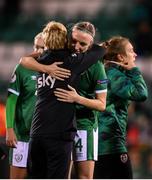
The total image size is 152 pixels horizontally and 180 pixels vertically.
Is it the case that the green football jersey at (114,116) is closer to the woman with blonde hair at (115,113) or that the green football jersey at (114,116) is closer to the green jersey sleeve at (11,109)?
the woman with blonde hair at (115,113)

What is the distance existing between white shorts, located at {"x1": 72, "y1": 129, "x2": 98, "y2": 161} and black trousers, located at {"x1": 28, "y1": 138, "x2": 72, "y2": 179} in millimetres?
401

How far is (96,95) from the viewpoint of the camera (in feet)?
17.5

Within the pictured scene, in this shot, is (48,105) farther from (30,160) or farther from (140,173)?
(140,173)

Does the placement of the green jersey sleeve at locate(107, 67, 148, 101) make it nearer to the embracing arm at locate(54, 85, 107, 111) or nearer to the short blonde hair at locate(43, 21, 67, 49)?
the embracing arm at locate(54, 85, 107, 111)

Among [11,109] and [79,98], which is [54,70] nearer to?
[79,98]

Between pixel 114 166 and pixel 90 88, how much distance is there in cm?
79

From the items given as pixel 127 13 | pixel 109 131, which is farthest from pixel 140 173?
pixel 127 13

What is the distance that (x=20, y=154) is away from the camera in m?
6.34

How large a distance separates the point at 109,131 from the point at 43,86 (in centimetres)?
92

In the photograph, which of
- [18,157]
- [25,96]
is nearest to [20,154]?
[18,157]

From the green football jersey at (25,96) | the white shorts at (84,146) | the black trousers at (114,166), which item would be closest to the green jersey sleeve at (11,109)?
the green football jersey at (25,96)

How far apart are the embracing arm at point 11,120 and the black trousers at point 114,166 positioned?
703 millimetres

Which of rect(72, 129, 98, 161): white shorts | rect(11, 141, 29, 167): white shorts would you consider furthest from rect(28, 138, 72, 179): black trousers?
rect(11, 141, 29, 167): white shorts

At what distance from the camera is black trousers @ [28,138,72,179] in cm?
506
